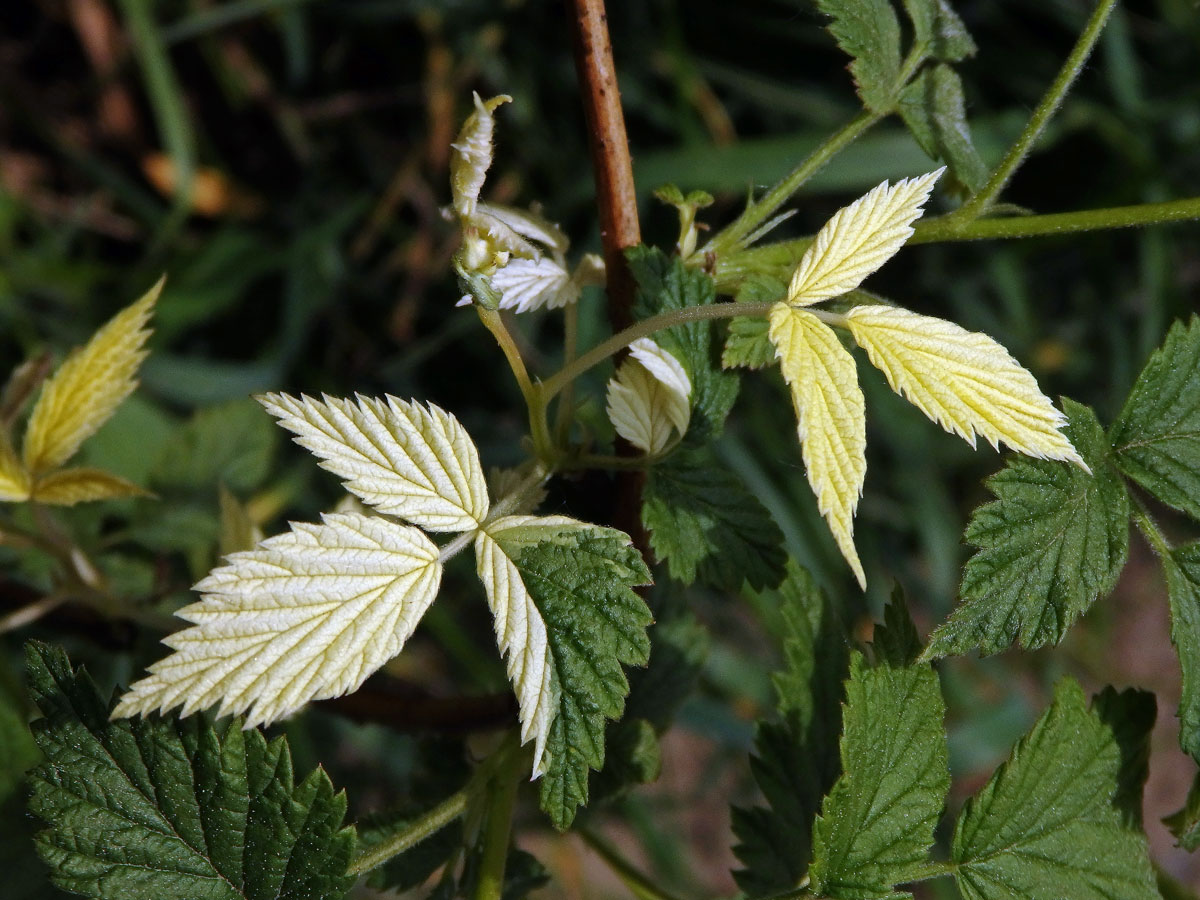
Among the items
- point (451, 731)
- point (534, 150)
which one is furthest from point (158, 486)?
point (534, 150)

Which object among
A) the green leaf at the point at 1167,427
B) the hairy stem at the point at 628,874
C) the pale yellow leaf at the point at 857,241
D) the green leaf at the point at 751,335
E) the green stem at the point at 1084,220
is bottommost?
the hairy stem at the point at 628,874

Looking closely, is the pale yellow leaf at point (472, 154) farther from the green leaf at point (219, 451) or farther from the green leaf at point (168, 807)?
the green leaf at point (219, 451)

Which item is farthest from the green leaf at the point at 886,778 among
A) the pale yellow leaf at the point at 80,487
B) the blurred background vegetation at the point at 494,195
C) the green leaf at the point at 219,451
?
the blurred background vegetation at the point at 494,195

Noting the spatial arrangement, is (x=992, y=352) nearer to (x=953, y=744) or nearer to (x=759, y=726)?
(x=759, y=726)

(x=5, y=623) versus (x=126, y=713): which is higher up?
(x=126, y=713)

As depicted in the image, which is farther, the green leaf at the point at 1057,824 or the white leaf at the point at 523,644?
the green leaf at the point at 1057,824

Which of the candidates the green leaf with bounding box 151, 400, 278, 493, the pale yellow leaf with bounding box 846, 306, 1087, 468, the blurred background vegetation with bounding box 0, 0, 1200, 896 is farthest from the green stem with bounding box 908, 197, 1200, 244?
the blurred background vegetation with bounding box 0, 0, 1200, 896

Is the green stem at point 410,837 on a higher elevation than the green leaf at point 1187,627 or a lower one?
lower

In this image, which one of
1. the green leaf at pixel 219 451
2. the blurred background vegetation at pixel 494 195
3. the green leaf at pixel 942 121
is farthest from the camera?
the blurred background vegetation at pixel 494 195
